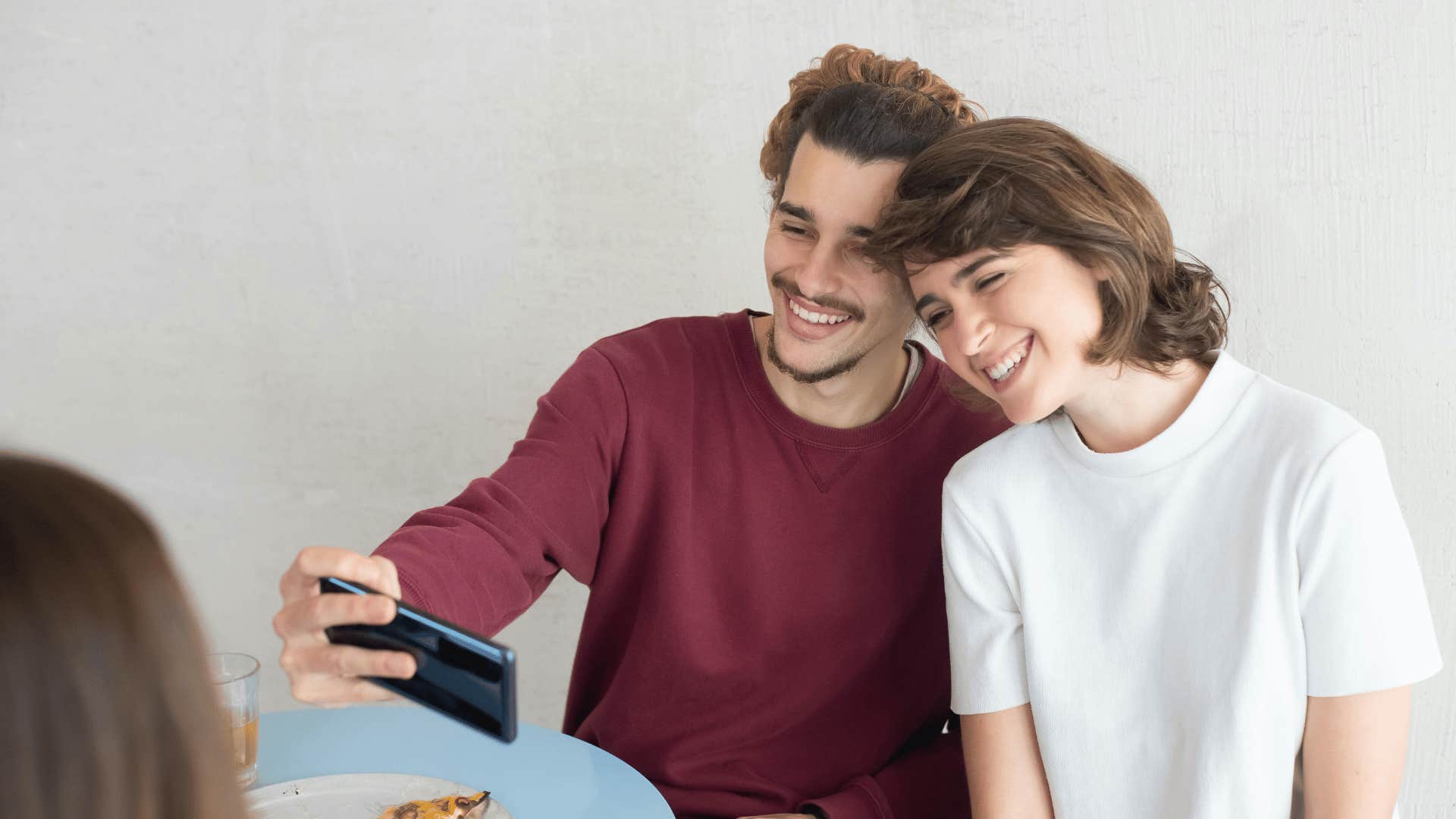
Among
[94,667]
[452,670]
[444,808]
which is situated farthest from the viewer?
[444,808]

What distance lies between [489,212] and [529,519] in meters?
0.77

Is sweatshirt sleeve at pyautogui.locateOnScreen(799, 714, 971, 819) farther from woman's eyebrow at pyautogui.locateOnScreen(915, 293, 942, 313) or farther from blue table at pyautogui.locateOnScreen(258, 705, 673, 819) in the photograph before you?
woman's eyebrow at pyautogui.locateOnScreen(915, 293, 942, 313)

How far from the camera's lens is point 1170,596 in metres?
1.22

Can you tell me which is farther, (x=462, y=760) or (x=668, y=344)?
(x=668, y=344)

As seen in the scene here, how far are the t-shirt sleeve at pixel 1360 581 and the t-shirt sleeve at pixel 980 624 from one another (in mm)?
300

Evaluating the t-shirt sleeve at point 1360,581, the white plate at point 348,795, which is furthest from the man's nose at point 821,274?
the white plate at point 348,795

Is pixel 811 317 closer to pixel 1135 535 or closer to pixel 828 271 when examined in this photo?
pixel 828 271

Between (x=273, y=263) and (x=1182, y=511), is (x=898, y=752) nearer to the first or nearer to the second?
(x=1182, y=511)

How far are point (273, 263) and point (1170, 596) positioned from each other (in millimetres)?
1566

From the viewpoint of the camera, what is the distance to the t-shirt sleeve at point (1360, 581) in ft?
3.60

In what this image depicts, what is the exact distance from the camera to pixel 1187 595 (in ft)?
3.96

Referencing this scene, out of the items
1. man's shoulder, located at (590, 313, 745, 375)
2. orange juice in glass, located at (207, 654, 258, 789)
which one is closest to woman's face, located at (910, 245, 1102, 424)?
man's shoulder, located at (590, 313, 745, 375)

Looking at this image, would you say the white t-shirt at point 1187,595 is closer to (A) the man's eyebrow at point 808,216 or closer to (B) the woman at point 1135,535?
(B) the woman at point 1135,535

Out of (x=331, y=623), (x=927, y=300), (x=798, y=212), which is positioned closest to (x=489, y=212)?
(x=798, y=212)
